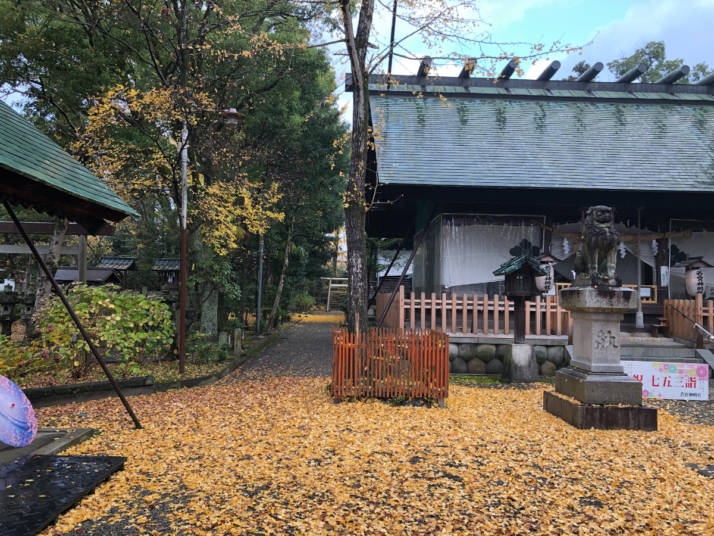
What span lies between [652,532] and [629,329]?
30.9 ft

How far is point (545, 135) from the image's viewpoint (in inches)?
544

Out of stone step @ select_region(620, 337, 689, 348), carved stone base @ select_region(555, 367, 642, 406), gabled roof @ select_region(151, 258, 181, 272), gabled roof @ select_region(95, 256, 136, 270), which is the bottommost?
carved stone base @ select_region(555, 367, 642, 406)

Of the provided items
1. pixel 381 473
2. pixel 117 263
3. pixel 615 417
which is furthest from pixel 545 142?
pixel 117 263

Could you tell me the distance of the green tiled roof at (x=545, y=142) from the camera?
11781 mm

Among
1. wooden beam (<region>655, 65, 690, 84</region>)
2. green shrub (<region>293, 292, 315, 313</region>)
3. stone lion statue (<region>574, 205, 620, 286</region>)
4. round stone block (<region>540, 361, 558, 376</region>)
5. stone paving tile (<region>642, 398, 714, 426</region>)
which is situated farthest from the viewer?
green shrub (<region>293, 292, 315, 313</region>)

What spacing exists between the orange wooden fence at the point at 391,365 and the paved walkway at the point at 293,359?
2978 mm

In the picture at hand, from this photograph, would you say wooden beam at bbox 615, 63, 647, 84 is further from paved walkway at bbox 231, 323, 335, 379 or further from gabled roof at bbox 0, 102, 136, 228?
gabled roof at bbox 0, 102, 136, 228

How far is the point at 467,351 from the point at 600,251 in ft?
13.7

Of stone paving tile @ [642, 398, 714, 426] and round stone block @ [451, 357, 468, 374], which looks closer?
stone paving tile @ [642, 398, 714, 426]

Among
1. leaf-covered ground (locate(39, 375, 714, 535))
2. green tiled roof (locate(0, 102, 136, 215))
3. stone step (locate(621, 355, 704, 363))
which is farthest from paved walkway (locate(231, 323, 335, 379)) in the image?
stone step (locate(621, 355, 704, 363))

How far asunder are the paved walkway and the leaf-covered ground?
10.5ft

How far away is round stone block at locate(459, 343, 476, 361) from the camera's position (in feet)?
32.9

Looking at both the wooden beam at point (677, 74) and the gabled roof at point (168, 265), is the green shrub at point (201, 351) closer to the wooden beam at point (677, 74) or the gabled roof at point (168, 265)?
the gabled roof at point (168, 265)

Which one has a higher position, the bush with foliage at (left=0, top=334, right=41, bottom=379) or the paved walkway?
the bush with foliage at (left=0, top=334, right=41, bottom=379)
